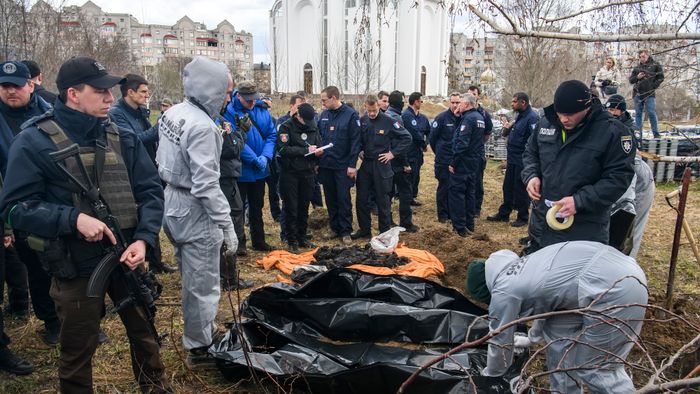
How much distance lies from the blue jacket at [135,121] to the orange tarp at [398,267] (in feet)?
5.90

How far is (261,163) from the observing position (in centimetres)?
554

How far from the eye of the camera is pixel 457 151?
6.82 metres

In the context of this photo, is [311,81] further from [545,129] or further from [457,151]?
[545,129]

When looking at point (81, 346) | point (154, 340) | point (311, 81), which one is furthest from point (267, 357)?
point (311, 81)

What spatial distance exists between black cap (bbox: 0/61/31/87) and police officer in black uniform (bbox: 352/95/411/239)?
159 inches

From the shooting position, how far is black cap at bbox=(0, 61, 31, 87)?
11.4ft

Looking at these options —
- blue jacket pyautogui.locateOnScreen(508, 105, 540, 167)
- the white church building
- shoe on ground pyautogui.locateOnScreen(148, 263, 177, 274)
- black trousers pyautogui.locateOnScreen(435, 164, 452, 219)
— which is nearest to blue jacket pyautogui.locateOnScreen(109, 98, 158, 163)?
shoe on ground pyautogui.locateOnScreen(148, 263, 177, 274)

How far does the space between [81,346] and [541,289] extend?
8.00 ft

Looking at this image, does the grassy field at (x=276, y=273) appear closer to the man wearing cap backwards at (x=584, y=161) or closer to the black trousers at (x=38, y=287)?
the black trousers at (x=38, y=287)

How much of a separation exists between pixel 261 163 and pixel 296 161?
0.60m

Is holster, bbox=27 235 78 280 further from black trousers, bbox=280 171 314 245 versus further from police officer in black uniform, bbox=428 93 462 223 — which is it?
police officer in black uniform, bbox=428 93 462 223

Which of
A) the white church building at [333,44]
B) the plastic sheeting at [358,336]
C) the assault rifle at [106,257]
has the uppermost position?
the white church building at [333,44]

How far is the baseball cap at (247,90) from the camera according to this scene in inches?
211

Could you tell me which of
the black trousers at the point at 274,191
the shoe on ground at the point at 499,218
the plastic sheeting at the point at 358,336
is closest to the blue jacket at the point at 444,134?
the shoe on ground at the point at 499,218
